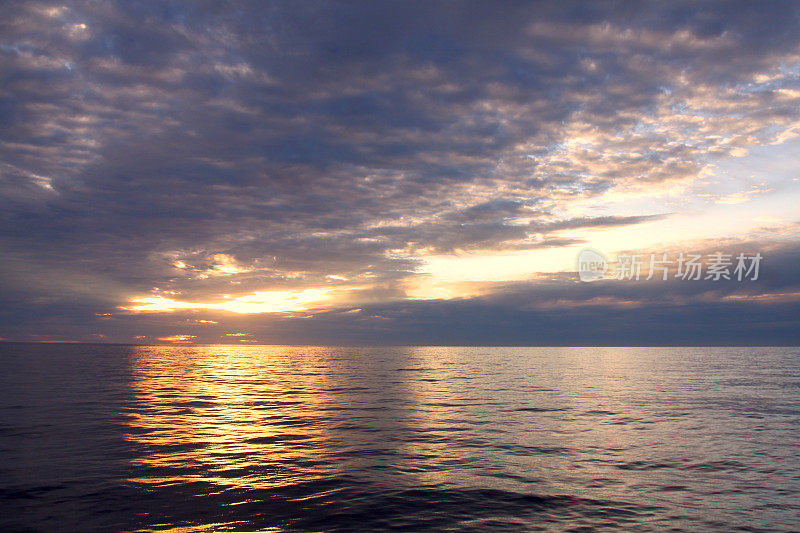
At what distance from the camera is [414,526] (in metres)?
14.4

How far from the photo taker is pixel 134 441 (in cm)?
2628

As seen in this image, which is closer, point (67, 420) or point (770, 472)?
point (770, 472)

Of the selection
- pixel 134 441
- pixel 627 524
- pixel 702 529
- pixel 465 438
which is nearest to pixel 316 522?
pixel 627 524

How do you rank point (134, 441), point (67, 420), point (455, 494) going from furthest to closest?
point (67, 420) → point (134, 441) → point (455, 494)

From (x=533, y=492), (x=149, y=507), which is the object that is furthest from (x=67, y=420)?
(x=533, y=492)

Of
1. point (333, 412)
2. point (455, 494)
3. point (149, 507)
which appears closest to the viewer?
point (149, 507)

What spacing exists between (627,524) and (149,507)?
14.6 m

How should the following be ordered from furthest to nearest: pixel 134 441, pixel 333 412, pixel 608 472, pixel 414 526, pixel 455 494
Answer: pixel 333 412 → pixel 134 441 → pixel 608 472 → pixel 455 494 → pixel 414 526

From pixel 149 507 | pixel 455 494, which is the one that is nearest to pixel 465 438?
pixel 455 494

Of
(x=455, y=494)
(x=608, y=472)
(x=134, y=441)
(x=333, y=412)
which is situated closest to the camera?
(x=455, y=494)

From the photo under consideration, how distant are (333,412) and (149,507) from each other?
22832 millimetres

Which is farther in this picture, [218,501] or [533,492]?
[533,492]

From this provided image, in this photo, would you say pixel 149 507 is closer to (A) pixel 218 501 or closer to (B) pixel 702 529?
(A) pixel 218 501

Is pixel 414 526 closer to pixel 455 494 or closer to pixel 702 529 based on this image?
pixel 455 494
